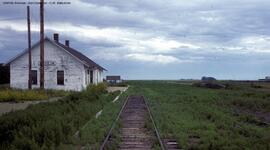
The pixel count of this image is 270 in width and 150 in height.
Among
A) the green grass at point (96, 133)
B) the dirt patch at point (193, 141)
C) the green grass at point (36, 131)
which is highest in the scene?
the green grass at point (36, 131)

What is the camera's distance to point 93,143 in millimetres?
12242

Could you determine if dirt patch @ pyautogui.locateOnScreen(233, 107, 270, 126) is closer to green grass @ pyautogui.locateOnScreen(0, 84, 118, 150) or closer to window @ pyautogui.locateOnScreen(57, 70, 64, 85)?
green grass @ pyautogui.locateOnScreen(0, 84, 118, 150)

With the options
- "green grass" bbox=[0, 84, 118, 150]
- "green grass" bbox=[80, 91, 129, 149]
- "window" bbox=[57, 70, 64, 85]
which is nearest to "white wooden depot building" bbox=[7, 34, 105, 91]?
"window" bbox=[57, 70, 64, 85]

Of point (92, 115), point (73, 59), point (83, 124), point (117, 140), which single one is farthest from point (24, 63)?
point (117, 140)

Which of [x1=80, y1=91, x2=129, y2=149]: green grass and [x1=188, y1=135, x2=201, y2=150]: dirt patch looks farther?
[x1=80, y1=91, x2=129, y2=149]: green grass

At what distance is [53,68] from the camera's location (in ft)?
152

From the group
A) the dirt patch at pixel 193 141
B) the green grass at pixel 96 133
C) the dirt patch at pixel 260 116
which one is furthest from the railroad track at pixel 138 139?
the dirt patch at pixel 260 116

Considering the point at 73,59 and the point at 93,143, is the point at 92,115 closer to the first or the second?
the point at 93,143

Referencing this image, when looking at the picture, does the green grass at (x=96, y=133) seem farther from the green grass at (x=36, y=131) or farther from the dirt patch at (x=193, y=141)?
the dirt patch at (x=193, y=141)

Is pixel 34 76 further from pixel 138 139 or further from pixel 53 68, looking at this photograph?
pixel 138 139

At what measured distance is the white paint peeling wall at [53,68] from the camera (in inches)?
1813

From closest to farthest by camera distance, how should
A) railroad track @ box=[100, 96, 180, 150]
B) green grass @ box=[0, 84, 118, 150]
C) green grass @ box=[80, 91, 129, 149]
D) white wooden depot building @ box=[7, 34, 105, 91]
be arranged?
green grass @ box=[0, 84, 118, 150] → railroad track @ box=[100, 96, 180, 150] → green grass @ box=[80, 91, 129, 149] → white wooden depot building @ box=[7, 34, 105, 91]

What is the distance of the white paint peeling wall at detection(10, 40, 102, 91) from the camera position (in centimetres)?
4606

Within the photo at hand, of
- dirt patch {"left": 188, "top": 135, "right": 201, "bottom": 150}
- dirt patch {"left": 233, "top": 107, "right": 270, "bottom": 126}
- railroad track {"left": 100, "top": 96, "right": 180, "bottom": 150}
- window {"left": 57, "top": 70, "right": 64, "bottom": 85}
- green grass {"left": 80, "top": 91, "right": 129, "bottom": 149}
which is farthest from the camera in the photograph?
window {"left": 57, "top": 70, "right": 64, "bottom": 85}
